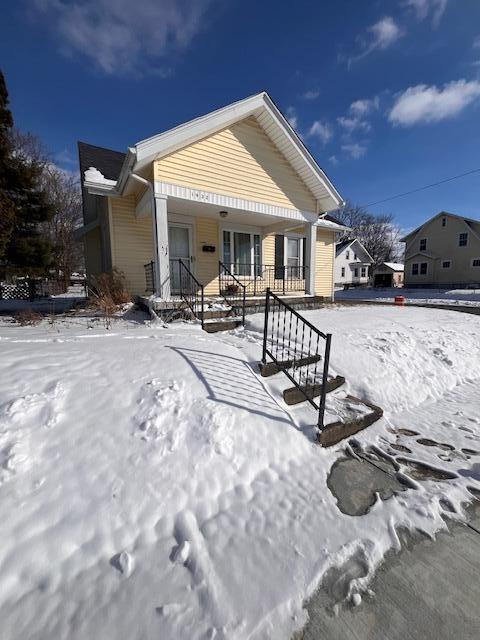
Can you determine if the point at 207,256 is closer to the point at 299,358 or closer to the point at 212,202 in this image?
the point at 212,202

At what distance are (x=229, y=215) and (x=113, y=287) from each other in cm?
431

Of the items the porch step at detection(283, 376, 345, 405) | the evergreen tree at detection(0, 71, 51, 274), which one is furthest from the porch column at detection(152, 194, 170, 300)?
the evergreen tree at detection(0, 71, 51, 274)

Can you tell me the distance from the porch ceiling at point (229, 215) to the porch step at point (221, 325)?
3516 mm

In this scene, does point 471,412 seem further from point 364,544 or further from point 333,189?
point 333,189

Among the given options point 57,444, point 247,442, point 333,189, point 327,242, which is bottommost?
point 247,442

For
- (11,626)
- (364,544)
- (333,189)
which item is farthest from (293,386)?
(333,189)

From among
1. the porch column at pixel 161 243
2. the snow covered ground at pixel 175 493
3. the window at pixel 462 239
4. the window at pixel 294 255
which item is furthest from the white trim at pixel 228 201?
the window at pixel 462 239

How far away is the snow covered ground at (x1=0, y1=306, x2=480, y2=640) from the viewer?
1624mm

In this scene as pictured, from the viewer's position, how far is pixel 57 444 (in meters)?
2.39

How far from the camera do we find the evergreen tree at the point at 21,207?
32.1 feet

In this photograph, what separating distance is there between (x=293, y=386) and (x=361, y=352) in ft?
6.66

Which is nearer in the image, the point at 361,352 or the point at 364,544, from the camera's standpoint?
the point at 364,544

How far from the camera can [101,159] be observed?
11758 millimetres

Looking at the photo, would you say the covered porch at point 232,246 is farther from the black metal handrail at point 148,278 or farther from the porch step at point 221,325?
the porch step at point 221,325
